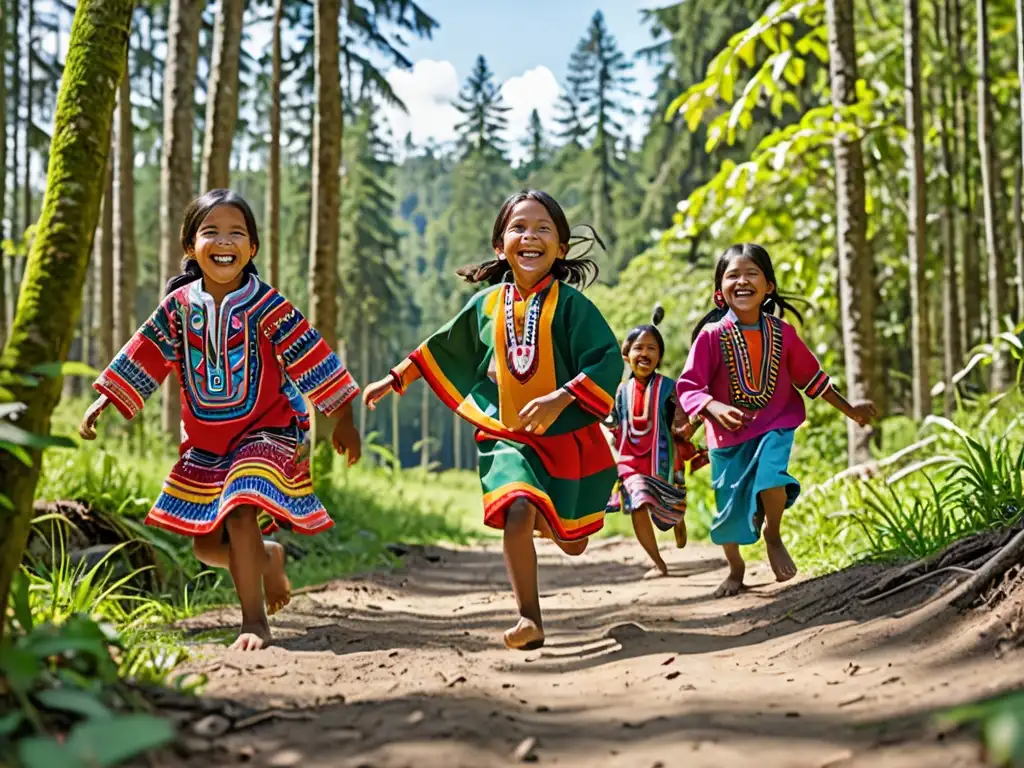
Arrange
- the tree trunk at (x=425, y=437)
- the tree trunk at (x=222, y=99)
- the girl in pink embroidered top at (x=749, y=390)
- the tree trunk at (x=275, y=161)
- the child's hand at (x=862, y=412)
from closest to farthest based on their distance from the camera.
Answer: the child's hand at (x=862, y=412), the girl in pink embroidered top at (x=749, y=390), the tree trunk at (x=222, y=99), the tree trunk at (x=275, y=161), the tree trunk at (x=425, y=437)

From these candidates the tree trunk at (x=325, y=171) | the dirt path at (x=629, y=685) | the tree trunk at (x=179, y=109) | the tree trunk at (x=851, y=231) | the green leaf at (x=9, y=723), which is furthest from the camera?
the tree trunk at (x=325, y=171)

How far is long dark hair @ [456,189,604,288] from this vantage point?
5004 mm

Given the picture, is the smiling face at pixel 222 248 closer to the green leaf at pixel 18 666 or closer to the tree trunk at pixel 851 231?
the green leaf at pixel 18 666

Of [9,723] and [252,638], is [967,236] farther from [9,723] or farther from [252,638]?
[9,723]

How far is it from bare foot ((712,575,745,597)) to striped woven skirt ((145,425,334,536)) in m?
2.34

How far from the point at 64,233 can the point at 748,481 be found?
3.94 m

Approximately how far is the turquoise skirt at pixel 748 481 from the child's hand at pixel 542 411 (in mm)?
1658

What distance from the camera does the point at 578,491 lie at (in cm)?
476

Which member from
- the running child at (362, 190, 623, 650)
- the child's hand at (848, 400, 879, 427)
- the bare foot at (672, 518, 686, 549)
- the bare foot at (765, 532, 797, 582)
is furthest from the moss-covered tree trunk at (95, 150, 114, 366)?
the child's hand at (848, 400, 879, 427)

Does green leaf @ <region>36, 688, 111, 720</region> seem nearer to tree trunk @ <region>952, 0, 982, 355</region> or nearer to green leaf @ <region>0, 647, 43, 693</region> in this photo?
green leaf @ <region>0, 647, 43, 693</region>

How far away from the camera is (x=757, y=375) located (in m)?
5.84

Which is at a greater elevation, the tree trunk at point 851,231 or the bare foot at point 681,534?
the tree trunk at point 851,231

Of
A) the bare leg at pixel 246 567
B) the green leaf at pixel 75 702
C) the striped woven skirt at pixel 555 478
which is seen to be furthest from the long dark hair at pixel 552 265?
the green leaf at pixel 75 702

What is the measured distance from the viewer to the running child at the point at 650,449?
7258 mm
